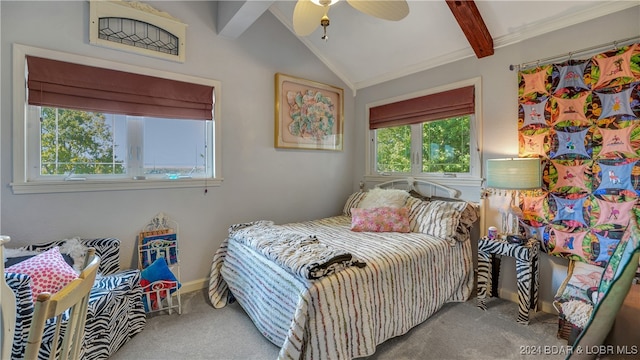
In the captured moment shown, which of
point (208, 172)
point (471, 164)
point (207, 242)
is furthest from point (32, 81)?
point (471, 164)

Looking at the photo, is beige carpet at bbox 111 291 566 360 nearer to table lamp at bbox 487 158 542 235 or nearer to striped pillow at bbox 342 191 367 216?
table lamp at bbox 487 158 542 235

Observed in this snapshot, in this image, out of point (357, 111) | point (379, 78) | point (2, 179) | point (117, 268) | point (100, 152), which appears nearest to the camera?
point (2, 179)

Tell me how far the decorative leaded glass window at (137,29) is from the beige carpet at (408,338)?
2.27 metres

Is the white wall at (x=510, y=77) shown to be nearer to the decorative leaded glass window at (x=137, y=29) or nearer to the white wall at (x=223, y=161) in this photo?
the white wall at (x=223, y=161)

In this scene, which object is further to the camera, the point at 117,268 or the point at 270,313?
the point at 117,268

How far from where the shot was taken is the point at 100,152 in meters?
2.46

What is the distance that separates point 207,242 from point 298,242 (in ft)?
4.18

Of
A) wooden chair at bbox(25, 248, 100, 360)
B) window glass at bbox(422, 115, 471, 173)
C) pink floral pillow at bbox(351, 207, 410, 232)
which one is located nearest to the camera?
wooden chair at bbox(25, 248, 100, 360)

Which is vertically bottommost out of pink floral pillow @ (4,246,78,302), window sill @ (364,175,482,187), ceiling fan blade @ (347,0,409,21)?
pink floral pillow @ (4,246,78,302)

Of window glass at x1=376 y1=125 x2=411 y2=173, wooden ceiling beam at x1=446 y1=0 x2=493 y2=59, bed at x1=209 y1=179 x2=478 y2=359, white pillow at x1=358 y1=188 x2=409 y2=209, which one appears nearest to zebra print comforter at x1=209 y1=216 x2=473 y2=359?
bed at x1=209 y1=179 x2=478 y2=359

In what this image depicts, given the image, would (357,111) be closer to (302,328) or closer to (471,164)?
(471,164)

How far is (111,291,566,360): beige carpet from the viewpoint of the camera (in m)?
1.86

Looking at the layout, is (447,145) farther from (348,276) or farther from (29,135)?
(29,135)

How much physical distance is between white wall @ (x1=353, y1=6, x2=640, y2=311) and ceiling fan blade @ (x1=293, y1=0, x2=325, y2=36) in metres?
1.71
